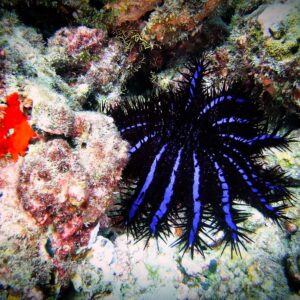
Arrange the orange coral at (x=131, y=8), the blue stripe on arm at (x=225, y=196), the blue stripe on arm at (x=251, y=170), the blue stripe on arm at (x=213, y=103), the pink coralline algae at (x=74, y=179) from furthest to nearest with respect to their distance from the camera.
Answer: the blue stripe on arm at (x=213, y=103), the orange coral at (x=131, y=8), the blue stripe on arm at (x=251, y=170), the blue stripe on arm at (x=225, y=196), the pink coralline algae at (x=74, y=179)

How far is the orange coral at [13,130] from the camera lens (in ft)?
8.11

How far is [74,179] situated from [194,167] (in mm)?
1340

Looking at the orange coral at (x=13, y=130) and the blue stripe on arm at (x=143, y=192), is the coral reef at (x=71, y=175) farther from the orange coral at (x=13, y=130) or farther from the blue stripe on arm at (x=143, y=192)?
the blue stripe on arm at (x=143, y=192)

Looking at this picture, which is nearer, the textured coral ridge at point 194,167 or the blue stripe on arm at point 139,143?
the textured coral ridge at point 194,167

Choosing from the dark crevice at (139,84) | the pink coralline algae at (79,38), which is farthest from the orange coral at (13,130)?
the dark crevice at (139,84)

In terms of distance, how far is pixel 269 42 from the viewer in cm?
352

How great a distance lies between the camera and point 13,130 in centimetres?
253

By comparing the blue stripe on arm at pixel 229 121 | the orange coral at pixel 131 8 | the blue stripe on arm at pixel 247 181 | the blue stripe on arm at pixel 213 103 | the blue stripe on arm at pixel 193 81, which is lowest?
the blue stripe on arm at pixel 247 181

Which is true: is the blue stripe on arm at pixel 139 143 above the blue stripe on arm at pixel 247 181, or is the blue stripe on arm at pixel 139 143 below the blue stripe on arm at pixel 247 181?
above

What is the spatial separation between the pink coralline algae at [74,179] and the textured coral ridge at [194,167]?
0.46 m

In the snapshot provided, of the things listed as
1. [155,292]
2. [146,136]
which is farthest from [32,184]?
[155,292]

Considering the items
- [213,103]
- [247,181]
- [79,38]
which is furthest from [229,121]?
[79,38]

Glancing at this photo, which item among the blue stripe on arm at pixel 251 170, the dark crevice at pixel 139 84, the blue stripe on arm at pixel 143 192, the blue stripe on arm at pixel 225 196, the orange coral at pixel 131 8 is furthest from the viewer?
the dark crevice at pixel 139 84

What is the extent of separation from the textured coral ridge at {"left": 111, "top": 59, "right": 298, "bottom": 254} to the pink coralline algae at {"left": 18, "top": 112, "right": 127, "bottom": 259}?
46cm
